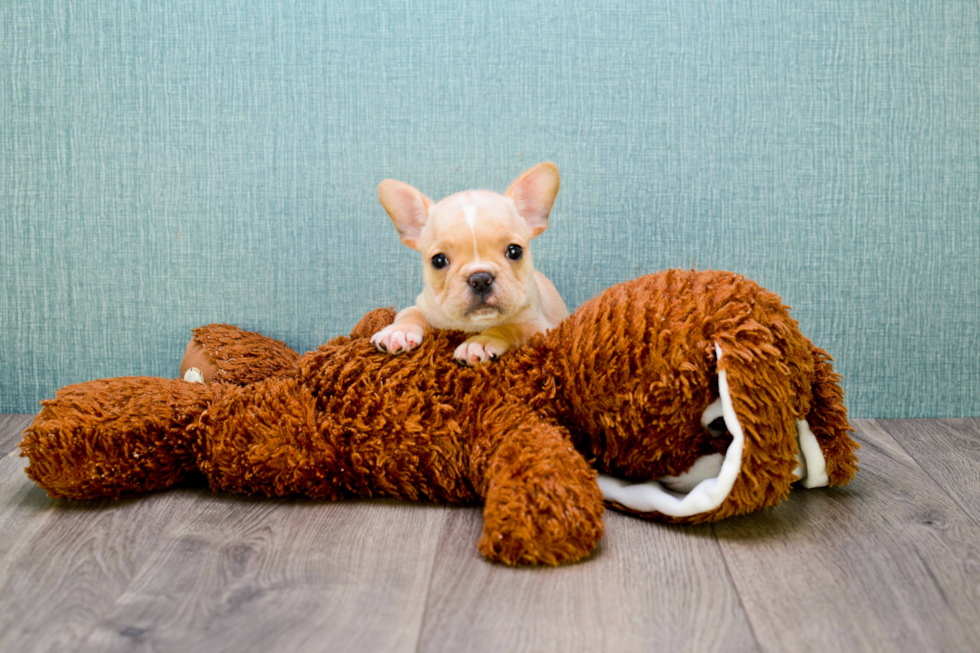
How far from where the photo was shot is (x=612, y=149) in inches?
69.0

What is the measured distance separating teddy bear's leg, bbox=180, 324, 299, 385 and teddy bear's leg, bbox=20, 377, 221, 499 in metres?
0.24

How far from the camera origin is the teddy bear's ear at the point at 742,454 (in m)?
1.09

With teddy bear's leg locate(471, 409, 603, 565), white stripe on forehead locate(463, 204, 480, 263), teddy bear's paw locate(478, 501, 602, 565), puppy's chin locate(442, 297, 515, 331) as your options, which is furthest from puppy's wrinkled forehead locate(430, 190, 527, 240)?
teddy bear's paw locate(478, 501, 602, 565)

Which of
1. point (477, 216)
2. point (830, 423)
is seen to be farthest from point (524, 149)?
point (830, 423)

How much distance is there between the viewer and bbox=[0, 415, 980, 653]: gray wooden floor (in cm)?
88

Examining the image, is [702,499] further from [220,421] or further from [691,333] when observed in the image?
[220,421]

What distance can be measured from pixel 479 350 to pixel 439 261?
0.18 metres

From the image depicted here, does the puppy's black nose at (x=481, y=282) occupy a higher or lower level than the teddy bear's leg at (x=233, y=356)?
higher

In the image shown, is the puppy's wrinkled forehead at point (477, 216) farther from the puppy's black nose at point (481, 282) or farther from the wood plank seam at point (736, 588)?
the wood plank seam at point (736, 588)

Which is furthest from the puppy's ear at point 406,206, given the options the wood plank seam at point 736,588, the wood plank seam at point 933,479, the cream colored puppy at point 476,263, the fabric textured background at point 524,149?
the wood plank seam at point 933,479

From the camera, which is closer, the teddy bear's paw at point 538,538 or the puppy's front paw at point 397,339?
the teddy bear's paw at point 538,538

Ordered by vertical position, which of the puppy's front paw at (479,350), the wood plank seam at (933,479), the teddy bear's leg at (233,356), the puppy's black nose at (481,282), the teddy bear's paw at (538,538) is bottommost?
the wood plank seam at (933,479)

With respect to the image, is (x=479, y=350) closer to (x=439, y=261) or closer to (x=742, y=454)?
(x=439, y=261)

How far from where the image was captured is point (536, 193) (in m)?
1.41
